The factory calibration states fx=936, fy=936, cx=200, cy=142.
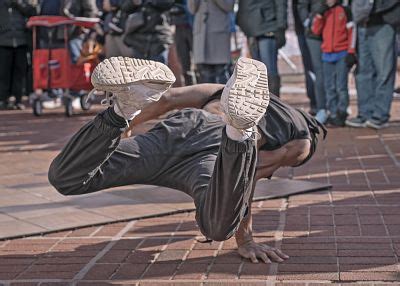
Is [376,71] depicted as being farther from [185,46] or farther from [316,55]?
[185,46]

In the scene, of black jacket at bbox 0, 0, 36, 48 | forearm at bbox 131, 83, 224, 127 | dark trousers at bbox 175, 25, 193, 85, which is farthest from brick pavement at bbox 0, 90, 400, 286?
black jacket at bbox 0, 0, 36, 48

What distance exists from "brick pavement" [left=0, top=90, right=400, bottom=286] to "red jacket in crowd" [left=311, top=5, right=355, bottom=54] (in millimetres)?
3392

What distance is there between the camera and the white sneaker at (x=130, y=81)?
3.88m

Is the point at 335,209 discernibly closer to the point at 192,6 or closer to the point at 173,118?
the point at 173,118

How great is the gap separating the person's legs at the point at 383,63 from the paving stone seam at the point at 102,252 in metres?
4.64

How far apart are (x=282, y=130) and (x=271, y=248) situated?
0.60 meters

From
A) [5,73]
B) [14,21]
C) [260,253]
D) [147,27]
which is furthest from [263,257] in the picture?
[5,73]

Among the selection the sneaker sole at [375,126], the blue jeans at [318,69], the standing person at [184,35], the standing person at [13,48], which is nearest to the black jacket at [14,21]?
the standing person at [13,48]

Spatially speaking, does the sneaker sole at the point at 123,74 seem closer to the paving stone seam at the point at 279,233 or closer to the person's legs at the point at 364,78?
the paving stone seam at the point at 279,233

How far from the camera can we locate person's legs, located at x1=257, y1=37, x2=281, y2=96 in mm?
9805

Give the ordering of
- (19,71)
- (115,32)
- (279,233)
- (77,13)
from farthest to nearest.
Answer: (19,71)
(77,13)
(115,32)
(279,233)

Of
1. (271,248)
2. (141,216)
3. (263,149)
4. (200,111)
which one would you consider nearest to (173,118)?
(200,111)

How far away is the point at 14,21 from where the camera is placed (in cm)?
1217

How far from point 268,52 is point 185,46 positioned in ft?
8.14
